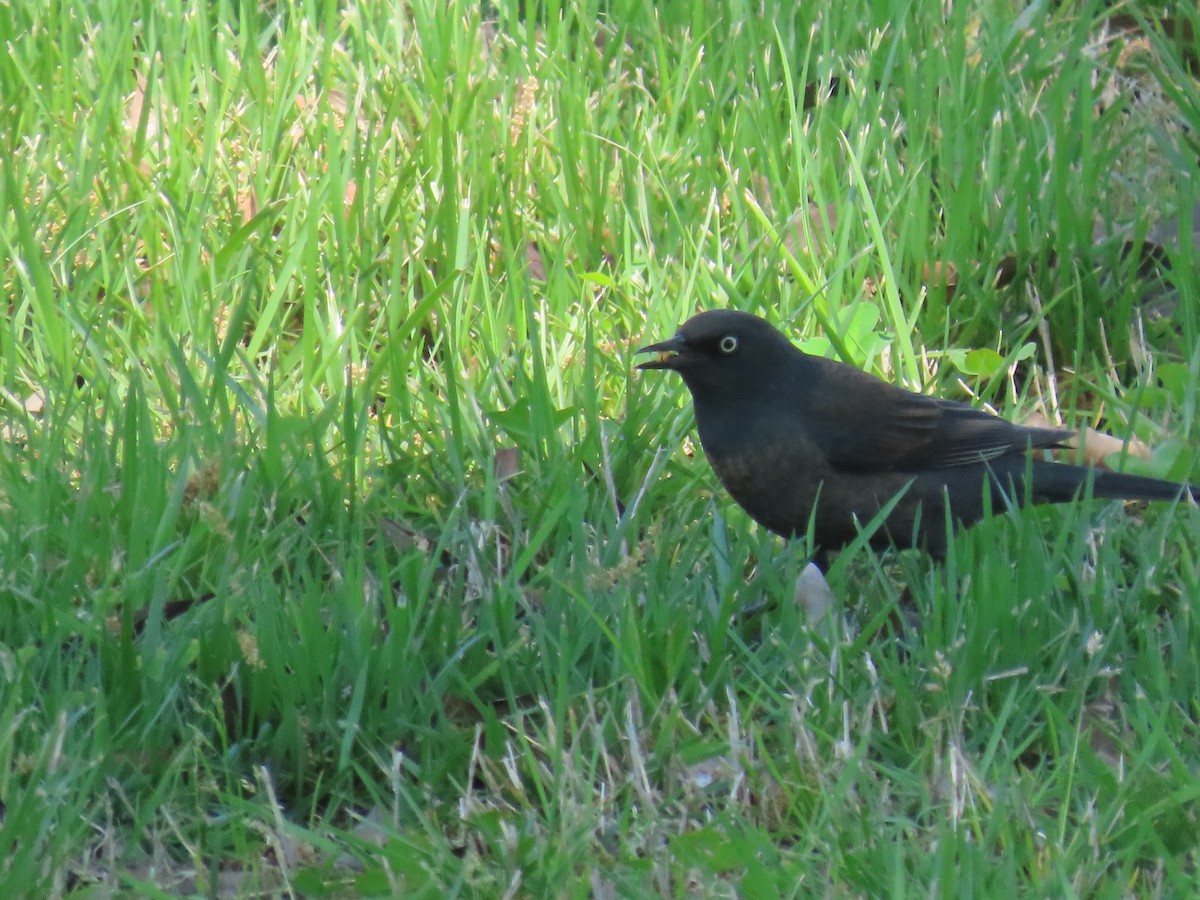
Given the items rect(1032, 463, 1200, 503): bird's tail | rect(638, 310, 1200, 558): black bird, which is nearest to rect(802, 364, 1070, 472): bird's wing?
rect(638, 310, 1200, 558): black bird

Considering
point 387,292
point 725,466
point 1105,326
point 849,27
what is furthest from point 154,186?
point 1105,326

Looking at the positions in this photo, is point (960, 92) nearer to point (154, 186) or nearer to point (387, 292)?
point (387, 292)

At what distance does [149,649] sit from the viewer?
3207 millimetres

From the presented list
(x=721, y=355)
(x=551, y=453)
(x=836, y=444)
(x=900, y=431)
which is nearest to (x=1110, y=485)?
(x=900, y=431)

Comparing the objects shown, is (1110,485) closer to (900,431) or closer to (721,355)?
(900,431)

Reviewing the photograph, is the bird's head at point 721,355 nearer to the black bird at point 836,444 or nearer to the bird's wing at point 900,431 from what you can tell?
the black bird at point 836,444

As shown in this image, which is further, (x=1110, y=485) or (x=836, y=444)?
(x=836, y=444)

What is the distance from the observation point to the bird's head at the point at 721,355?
4297 mm

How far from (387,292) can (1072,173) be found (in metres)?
2.30

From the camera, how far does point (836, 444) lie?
430 cm

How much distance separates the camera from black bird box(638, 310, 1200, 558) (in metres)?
4.16

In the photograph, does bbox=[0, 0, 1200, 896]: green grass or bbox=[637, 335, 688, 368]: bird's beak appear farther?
bbox=[637, 335, 688, 368]: bird's beak

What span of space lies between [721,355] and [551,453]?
0.53m

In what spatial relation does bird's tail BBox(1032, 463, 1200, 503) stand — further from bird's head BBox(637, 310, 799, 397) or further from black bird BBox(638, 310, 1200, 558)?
bird's head BBox(637, 310, 799, 397)
